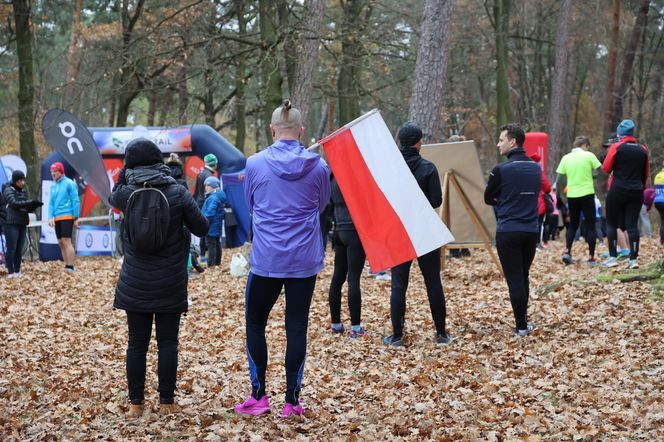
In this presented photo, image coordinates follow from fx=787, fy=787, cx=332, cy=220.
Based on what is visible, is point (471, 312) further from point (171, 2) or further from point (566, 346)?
point (171, 2)

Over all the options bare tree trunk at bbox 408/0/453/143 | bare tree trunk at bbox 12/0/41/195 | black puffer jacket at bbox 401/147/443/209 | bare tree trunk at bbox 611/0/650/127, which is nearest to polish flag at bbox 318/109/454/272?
black puffer jacket at bbox 401/147/443/209

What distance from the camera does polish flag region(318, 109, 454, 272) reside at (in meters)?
6.46

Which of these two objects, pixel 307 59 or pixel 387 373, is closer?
pixel 387 373

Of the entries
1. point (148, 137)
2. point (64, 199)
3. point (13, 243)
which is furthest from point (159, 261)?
point (148, 137)

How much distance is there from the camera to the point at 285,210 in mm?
5012

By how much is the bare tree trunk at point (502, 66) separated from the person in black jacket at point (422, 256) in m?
18.9

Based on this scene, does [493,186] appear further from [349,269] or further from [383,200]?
[349,269]

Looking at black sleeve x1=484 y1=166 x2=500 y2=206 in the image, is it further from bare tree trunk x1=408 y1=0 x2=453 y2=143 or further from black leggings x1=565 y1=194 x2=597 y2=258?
bare tree trunk x1=408 y1=0 x2=453 y2=143

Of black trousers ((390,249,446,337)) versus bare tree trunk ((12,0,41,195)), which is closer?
black trousers ((390,249,446,337))

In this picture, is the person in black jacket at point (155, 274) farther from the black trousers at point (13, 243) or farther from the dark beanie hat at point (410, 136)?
the black trousers at point (13, 243)

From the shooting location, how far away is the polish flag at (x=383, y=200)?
6.46m

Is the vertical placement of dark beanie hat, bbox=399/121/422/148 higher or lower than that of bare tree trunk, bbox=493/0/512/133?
lower

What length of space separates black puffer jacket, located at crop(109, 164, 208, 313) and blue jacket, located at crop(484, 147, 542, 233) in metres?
3.43

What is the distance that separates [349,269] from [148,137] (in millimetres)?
14047
